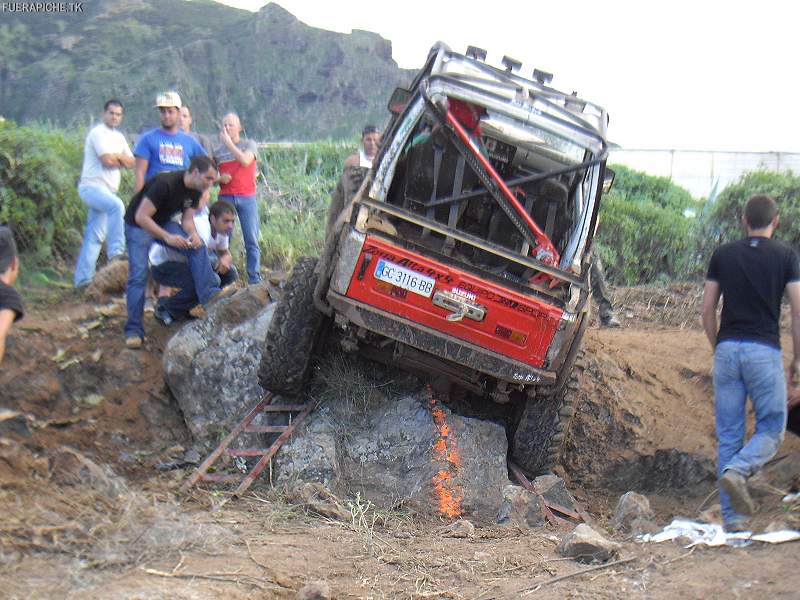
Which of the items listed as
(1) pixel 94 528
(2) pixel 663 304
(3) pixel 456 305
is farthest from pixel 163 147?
(2) pixel 663 304

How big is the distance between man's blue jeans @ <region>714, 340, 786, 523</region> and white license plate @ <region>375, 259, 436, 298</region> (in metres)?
1.74

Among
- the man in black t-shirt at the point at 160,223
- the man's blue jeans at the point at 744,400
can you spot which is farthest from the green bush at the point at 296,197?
the man's blue jeans at the point at 744,400

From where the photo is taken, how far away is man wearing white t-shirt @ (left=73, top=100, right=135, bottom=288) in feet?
27.7

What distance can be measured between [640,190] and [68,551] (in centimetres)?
1641

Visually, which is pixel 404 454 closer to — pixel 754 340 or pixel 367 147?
pixel 754 340

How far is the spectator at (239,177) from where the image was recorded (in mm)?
8219

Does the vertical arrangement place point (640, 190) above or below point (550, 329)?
above

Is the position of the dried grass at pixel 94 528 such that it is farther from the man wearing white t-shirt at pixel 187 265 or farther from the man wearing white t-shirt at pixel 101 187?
the man wearing white t-shirt at pixel 101 187

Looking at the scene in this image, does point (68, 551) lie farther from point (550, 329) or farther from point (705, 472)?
point (705, 472)

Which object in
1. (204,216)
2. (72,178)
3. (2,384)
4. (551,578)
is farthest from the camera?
(72,178)

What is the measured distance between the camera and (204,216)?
771 centimetres

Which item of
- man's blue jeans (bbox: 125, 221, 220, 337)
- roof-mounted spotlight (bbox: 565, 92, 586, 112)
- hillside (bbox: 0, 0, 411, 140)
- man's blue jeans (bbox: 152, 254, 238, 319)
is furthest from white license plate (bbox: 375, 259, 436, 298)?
hillside (bbox: 0, 0, 411, 140)

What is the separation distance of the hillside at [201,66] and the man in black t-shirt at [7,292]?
26859mm

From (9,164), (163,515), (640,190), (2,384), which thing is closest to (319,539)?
(163,515)
